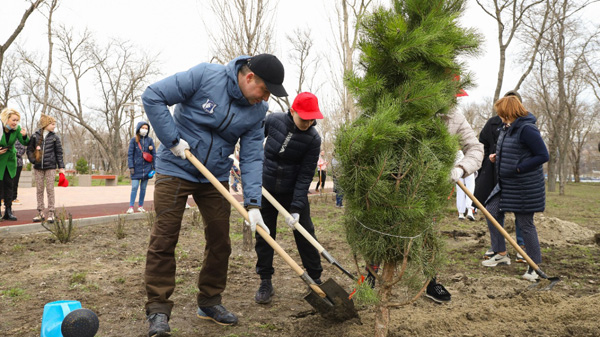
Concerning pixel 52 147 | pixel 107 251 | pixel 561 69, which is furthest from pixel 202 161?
pixel 561 69

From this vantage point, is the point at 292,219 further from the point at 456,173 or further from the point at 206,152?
the point at 456,173

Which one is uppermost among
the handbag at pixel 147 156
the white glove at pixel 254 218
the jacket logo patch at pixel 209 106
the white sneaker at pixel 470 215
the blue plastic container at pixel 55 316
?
the jacket logo patch at pixel 209 106

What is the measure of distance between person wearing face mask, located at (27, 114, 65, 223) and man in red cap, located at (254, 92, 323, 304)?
4861 mm

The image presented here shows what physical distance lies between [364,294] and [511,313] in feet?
5.02

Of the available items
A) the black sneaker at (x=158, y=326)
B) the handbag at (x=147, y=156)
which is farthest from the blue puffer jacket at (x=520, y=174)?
the handbag at (x=147, y=156)

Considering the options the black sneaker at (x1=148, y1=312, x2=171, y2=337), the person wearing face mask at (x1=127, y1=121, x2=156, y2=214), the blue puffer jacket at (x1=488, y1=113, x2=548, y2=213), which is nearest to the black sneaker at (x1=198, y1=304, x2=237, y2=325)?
the black sneaker at (x1=148, y1=312, x2=171, y2=337)

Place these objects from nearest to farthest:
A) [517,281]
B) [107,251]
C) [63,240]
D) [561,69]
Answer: [517,281], [107,251], [63,240], [561,69]

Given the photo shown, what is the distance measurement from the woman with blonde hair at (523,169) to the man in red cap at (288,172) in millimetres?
2290

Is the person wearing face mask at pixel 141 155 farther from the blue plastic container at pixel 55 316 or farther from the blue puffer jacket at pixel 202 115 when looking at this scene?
the blue plastic container at pixel 55 316

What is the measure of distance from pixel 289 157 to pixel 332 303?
1.33 metres

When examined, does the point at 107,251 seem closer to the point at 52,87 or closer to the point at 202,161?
the point at 202,161

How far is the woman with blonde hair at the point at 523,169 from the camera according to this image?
174 inches

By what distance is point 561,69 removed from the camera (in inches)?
856

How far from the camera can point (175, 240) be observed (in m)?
3.04
